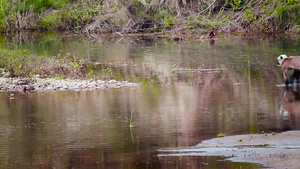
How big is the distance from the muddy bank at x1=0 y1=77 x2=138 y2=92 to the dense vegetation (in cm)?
1371

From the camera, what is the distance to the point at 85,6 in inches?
1665

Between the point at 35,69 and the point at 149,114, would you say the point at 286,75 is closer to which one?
the point at 149,114

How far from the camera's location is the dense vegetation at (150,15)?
31.8m

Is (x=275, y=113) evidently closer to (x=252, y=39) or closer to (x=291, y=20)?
(x=252, y=39)

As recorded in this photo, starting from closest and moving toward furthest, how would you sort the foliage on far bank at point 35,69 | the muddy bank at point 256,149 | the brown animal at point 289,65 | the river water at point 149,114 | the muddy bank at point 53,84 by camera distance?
the muddy bank at point 256,149, the river water at point 149,114, the brown animal at point 289,65, the muddy bank at point 53,84, the foliage on far bank at point 35,69

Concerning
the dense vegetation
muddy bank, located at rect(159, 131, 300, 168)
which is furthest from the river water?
the dense vegetation

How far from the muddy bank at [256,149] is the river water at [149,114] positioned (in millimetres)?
237

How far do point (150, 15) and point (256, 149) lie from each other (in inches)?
1214

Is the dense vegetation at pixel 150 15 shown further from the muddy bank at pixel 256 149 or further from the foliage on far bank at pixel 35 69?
the muddy bank at pixel 256 149

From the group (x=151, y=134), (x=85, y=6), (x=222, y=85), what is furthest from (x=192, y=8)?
(x=151, y=134)

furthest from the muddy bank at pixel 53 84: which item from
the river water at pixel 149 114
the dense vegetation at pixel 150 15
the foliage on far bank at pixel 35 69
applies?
the dense vegetation at pixel 150 15

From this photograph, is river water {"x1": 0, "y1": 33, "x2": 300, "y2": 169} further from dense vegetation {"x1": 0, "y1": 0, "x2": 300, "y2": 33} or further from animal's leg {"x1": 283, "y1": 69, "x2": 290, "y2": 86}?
dense vegetation {"x1": 0, "y1": 0, "x2": 300, "y2": 33}

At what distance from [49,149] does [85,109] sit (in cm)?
381

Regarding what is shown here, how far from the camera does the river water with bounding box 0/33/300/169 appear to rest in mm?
8539
